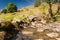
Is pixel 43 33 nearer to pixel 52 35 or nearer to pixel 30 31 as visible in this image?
pixel 52 35

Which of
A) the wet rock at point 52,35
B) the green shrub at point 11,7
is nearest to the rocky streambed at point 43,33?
the wet rock at point 52,35

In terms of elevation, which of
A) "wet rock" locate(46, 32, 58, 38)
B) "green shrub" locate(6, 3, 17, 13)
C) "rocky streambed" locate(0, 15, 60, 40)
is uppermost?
"green shrub" locate(6, 3, 17, 13)

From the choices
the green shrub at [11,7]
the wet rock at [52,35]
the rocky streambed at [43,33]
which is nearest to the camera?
the rocky streambed at [43,33]

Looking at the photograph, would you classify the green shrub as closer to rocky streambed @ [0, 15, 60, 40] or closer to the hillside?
the hillside

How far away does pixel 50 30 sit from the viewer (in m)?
39.7

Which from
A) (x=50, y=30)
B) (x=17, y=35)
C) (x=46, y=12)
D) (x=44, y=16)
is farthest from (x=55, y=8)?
(x=17, y=35)

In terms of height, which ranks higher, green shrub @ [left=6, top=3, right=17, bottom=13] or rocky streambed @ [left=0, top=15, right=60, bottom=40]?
green shrub @ [left=6, top=3, right=17, bottom=13]

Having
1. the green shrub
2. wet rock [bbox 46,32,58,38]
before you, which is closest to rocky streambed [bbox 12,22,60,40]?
wet rock [bbox 46,32,58,38]

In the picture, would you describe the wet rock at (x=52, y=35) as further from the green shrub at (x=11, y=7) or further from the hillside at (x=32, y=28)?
the green shrub at (x=11, y=7)

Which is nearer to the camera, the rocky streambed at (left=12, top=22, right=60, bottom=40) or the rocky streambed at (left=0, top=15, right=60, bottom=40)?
the rocky streambed at (left=0, top=15, right=60, bottom=40)

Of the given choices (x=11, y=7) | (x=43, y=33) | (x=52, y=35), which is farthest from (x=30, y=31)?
(x=11, y=7)

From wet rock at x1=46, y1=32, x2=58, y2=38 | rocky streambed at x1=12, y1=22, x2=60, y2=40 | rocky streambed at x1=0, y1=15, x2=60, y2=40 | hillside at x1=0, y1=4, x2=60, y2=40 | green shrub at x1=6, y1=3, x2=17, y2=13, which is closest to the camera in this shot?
rocky streambed at x1=0, y1=15, x2=60, y2=40

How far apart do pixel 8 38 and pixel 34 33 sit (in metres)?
7.09

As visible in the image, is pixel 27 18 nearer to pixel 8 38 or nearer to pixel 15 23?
pixel 15 23
